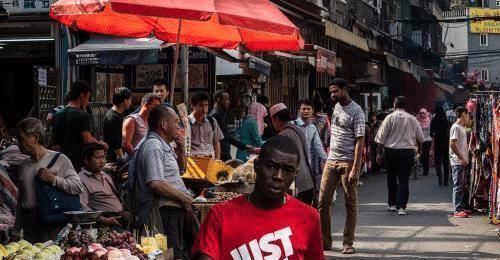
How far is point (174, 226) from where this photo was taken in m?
7.57

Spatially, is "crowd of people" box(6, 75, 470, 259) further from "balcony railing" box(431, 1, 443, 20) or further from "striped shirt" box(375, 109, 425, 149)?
"balcony railing" box(431, 1, 443, 20)

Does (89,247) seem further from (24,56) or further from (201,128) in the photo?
(24,56)

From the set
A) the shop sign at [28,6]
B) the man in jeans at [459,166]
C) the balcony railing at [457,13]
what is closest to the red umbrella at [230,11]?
the man in jeans at [459,166]

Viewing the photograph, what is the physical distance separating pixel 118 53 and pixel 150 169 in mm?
6358

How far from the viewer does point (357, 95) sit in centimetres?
3647

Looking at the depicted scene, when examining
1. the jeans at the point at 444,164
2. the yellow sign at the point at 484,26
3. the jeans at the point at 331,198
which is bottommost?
the jeans at the point at 444,164

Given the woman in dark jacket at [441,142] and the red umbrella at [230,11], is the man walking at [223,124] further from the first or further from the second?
the woman in dark jacket at [441,142]

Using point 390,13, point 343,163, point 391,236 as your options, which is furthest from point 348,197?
point 390,13

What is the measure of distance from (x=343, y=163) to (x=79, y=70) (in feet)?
20.0

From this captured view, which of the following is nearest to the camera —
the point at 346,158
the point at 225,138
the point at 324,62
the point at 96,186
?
the point at 96,186

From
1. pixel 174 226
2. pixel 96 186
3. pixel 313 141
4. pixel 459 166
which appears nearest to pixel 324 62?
pixel 459 166

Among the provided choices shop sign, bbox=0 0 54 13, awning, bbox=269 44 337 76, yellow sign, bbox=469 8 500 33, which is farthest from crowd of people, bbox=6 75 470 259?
yellow sign, bbox=469 8 500 33

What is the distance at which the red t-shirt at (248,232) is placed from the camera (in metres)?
3.86

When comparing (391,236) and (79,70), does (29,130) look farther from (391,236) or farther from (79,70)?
(79,70)
